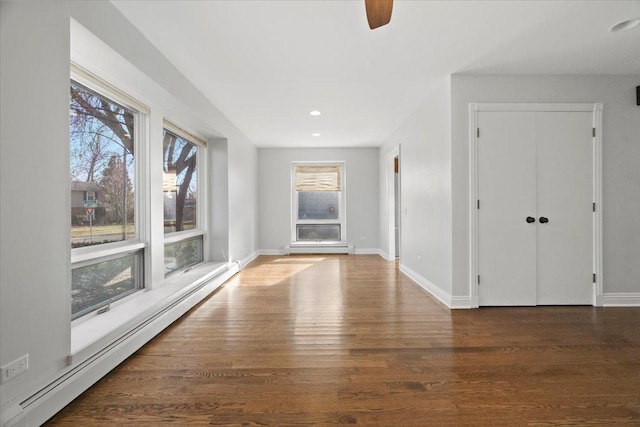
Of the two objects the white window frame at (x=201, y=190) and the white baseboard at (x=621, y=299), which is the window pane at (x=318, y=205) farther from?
the white baseboard at (x=621, y=299)

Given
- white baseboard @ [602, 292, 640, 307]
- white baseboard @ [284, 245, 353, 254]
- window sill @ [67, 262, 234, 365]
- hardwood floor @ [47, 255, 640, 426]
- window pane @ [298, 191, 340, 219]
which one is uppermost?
window pane @ [298, 191, 340, 219]

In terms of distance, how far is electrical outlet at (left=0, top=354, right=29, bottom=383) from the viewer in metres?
1.46

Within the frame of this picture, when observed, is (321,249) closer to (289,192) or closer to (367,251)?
(367,251)

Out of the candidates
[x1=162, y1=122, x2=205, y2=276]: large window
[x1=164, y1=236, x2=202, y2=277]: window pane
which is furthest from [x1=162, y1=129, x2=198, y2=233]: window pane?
[x1=164, y1=236, x2=202, y2=277]: window pane

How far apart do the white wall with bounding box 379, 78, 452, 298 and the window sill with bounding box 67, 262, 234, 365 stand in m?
2.77

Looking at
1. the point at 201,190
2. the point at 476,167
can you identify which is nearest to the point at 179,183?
the point at 201,190

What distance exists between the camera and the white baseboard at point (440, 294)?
3.51m

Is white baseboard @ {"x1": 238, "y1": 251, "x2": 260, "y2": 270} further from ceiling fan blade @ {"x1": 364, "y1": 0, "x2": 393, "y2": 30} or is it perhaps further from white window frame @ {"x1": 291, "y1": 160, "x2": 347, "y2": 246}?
ceiling fan blade @ {"x1": 364, "y1": 0, "x2": 393, "y2": 30}

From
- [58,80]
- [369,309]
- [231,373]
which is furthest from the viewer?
[369,309]

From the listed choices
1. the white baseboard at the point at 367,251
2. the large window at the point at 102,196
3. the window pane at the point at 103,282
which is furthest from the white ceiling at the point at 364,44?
the white baseboard at the point at 367,251

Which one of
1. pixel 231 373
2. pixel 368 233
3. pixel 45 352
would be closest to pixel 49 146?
pixel 45 352

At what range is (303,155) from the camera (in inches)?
303

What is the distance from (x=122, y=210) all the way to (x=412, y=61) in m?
3.02

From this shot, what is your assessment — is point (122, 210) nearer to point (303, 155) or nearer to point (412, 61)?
point (412, 61)
